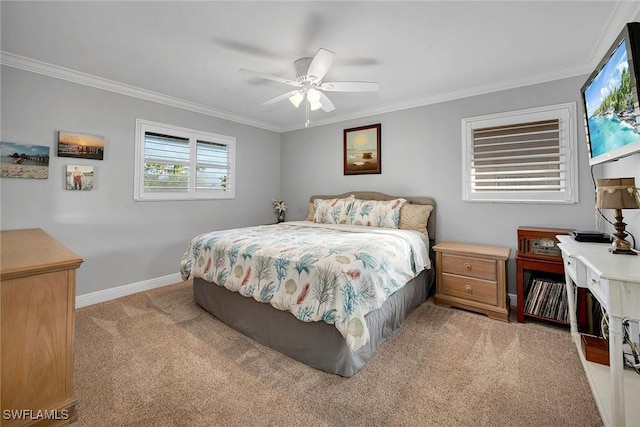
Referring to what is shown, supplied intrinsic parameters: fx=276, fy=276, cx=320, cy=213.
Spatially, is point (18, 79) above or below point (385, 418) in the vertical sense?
above

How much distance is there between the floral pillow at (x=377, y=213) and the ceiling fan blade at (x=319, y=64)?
68.8 inches

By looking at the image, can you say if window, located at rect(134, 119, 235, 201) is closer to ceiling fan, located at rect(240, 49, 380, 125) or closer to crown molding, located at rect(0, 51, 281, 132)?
crown molding, located at rect(0, 51, 281, 132)

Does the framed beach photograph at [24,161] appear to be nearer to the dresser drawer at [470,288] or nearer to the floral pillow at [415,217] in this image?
the floral pillow at [415,217]

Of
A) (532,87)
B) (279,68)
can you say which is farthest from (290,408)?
(532,87)

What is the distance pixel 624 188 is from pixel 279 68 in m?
2.77

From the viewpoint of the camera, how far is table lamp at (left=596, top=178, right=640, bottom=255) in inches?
61.1

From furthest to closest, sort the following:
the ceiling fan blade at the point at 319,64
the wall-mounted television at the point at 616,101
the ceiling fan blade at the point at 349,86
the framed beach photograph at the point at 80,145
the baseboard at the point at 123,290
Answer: the baseboard at the point at 123,290, the framed beach photograph at the point at 80,145, the ceiling fan blade at the point at 349,86, the ceiling fan blade at the point at 319,64, the wall-mounted television at the point at 616,101

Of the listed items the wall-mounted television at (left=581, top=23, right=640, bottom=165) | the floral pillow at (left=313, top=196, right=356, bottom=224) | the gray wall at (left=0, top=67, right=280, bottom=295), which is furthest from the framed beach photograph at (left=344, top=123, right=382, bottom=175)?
the wall-mounted television at (left=581, top=23, right=640, bottom=165)

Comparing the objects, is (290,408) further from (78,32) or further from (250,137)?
(250,137)

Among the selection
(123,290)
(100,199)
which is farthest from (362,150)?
(123,290)

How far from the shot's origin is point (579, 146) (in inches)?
106

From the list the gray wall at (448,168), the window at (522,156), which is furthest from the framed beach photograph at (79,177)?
the window at (522,156)

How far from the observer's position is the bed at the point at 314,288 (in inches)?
70.6

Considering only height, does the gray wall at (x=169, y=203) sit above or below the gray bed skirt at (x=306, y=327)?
above
